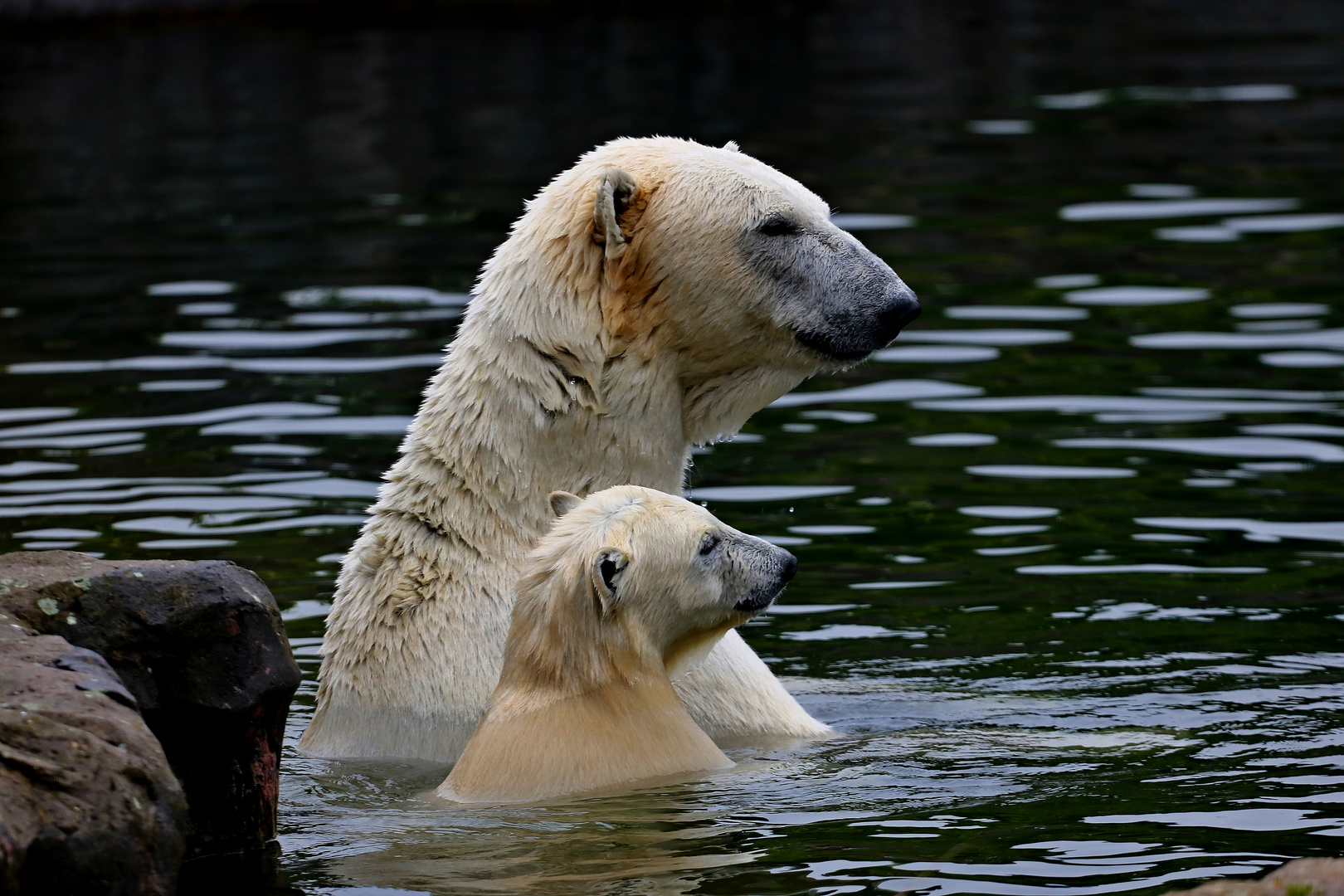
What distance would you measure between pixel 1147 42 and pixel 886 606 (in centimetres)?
1875

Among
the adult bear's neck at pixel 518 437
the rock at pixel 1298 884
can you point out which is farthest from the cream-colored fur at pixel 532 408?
the rock at pixel 1298 884

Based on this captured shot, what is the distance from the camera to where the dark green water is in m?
4.82

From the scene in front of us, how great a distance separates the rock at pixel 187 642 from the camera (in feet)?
14.5

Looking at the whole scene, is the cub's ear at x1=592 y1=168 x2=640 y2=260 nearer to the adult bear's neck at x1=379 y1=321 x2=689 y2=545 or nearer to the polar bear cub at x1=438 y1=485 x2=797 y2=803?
the adult bear's neck at x1=379 y1=321 x2=689 y2=545

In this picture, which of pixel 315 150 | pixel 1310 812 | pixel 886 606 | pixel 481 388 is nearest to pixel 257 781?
pixel 481 388

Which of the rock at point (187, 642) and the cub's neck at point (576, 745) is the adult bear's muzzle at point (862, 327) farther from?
the rock at point (187, 642)

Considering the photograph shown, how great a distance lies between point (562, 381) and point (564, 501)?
0.32m

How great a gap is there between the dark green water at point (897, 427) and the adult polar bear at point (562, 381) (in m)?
0.31

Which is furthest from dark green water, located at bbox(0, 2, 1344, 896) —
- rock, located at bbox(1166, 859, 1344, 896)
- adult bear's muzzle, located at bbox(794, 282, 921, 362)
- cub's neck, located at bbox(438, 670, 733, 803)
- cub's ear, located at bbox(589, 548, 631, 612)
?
adult bear's muzzle, located at bbox(794, 282, 921, 362)

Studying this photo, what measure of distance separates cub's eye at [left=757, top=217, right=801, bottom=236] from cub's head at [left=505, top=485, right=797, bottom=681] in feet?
2.54

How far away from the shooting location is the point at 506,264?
18.0 ft

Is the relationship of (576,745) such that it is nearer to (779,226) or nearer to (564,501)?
(564,501)

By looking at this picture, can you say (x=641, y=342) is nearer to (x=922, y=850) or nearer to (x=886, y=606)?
(x=922, y=850)

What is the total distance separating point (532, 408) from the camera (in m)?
5.39
